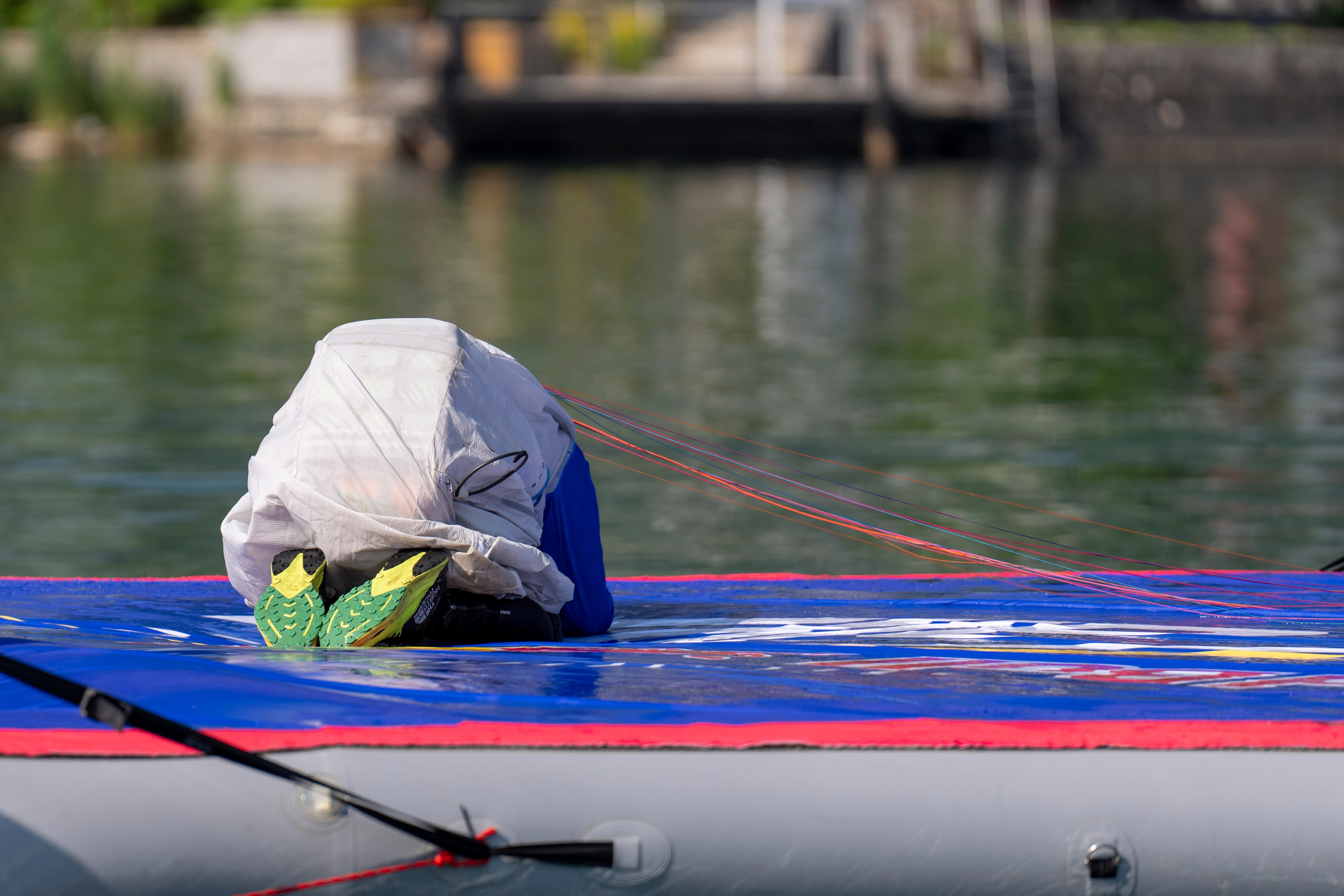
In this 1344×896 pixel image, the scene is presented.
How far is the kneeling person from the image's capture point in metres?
2.95

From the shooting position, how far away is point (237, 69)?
1131 inches

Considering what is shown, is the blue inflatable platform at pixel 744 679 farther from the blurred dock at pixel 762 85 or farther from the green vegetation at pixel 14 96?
the green vegetation at pixel 14 96

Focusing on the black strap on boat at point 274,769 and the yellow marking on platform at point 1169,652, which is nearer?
the black strap on boat at point 274,769

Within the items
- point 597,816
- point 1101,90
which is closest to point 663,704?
point 597,816

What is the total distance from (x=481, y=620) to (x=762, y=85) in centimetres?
2509

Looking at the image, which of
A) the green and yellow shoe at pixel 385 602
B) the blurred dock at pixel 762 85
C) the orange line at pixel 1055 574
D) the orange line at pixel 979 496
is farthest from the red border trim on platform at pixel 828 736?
the blurred dock at pixel 762 85

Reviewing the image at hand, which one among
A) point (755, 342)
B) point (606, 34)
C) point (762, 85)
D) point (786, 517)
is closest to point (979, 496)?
point (786, 517)

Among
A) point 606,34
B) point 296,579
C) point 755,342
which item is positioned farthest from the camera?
point 606,34

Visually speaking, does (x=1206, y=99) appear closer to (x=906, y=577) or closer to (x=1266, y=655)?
(x=906, y=577)

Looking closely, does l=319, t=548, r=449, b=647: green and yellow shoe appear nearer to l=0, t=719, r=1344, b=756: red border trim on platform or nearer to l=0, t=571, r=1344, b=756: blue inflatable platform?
l=0, t=571, r=1344, b=756: blue inflatable platform

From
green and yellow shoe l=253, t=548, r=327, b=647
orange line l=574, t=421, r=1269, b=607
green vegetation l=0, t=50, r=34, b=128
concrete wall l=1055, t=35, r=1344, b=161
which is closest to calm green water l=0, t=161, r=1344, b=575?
orange line l=574, t=421, r=1269, b=607

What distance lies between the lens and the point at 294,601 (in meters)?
3.03

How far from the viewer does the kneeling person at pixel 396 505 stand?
2947 mm

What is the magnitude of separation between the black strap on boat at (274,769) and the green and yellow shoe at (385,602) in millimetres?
504
